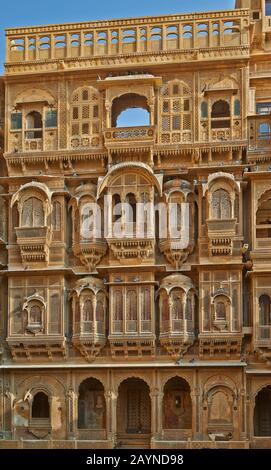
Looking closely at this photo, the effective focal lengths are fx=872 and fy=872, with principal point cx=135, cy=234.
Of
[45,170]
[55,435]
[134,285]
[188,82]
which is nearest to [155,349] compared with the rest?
[134,285]

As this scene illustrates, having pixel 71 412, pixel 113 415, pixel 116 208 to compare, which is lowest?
pixel 113 415

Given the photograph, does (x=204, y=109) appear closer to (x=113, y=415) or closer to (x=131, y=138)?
(x=131, y=138)

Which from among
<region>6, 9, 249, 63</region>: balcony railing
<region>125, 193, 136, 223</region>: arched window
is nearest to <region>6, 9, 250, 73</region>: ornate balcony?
<region>6, 9, 249, 63</region>: balcony railing

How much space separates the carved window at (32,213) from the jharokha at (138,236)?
0.05 m

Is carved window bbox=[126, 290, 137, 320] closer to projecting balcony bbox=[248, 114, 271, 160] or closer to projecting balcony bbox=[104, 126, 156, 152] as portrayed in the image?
projecting balcony bbox=[104, 126, 156, 152]

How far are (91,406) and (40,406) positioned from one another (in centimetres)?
163

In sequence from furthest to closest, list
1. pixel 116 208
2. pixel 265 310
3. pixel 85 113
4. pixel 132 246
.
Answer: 1. pixel 85 113
2. pixel 116 208
3. pixel 132 246
4. pixel 265 310

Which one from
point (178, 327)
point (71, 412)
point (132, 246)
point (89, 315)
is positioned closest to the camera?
point (178, 327)

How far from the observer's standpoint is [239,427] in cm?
2619

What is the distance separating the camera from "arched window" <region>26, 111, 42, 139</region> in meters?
28.7

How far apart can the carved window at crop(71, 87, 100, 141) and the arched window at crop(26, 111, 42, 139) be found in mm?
1256

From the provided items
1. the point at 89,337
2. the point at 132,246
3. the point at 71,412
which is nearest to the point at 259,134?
the point at 132,246

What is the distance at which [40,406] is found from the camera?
28.0 meters

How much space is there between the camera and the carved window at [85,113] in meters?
28.3
